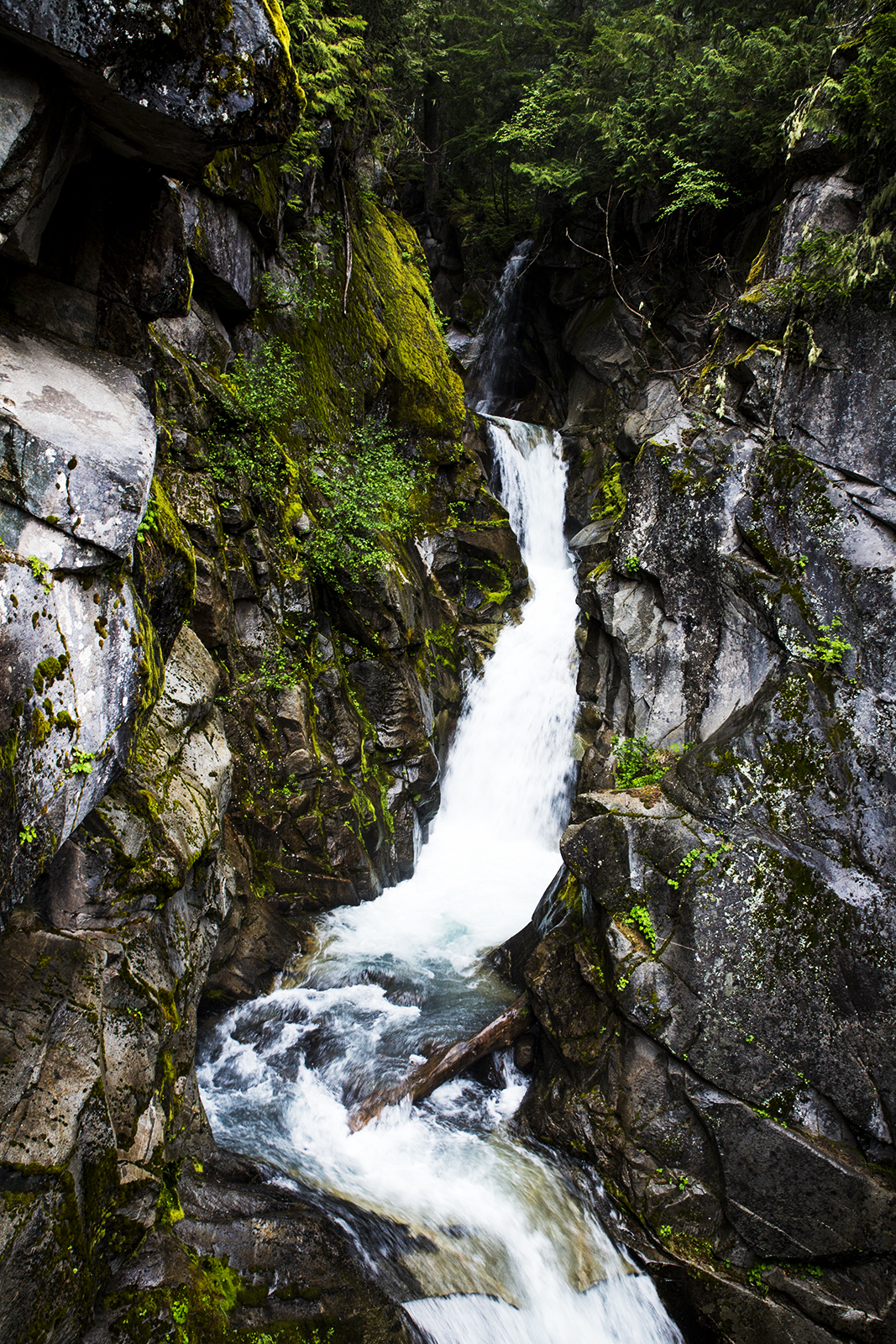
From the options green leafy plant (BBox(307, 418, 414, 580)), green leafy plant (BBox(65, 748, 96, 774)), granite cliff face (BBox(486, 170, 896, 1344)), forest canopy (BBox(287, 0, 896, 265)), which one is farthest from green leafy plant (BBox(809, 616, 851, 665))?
green leafy plant (BBox(65, 748, 96, 774))

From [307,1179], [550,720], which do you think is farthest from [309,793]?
[550,720]

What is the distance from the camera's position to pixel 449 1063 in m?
6.48

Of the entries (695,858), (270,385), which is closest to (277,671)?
(270,385)

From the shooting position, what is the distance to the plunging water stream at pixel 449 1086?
15.7ft

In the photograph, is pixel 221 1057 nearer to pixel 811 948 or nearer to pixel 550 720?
pixel 811 948

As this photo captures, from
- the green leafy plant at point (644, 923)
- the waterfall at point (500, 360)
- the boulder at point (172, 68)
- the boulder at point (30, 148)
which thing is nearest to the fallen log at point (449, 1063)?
the green leafy plant at point (644, 923)

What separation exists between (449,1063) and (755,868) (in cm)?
351

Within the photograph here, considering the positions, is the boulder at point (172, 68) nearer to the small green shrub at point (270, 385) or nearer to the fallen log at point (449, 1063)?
the small green shrub at point (270, 385)

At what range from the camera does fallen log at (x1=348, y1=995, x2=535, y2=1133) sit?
19.8 ft

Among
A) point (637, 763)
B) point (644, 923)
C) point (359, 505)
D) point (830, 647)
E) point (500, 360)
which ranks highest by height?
point (500, 360)

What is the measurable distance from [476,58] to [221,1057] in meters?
21.8

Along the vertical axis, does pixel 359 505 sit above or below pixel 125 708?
above

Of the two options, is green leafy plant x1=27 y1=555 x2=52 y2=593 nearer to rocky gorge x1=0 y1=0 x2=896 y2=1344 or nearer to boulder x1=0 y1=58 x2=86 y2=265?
rocky gorge x1=0 y1=0 x2=896 y2=1344

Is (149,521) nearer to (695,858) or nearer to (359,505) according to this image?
(695,858)
